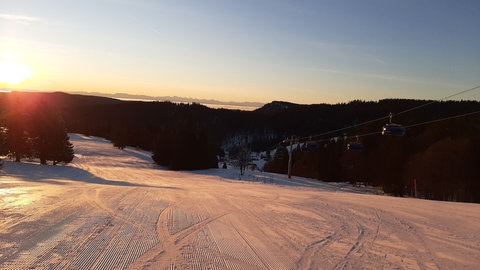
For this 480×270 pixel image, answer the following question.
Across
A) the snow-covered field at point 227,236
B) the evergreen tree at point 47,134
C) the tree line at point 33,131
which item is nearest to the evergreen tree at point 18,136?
the tree line at point 33,131

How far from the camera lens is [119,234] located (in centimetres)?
772

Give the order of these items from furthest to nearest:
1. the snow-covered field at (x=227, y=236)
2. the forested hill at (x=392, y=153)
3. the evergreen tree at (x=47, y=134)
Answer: the evergreen tree at (x=47, y=134) < the forested hill at (x=392, y=153) < the snow-covered field at (x=227, y=236)

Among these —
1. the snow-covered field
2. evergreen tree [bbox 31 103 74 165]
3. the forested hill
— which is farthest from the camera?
evergreen tree [bbox 31 103 74 165]

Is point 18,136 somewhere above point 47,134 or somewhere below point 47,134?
below

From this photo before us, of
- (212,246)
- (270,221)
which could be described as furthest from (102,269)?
(270,221)

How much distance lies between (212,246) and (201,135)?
6158 cm

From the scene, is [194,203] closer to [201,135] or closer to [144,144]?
[201,135]

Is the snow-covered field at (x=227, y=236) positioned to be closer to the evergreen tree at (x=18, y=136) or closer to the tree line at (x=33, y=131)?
the evergreen tree at (x=18, y=136)

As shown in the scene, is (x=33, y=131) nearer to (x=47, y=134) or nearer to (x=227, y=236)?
(x=47, y=134)

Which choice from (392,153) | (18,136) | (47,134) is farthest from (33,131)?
(392,153)

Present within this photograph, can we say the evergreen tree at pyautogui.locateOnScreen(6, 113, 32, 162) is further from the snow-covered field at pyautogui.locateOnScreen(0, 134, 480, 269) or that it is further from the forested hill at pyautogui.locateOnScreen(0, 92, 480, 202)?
the snow-covered field at pyautogui.locateOnScreen(0, 134, 480, 269)

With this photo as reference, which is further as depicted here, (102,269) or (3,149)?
(3,149)

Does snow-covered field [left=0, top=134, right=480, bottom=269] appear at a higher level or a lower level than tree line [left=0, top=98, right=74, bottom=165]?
lower

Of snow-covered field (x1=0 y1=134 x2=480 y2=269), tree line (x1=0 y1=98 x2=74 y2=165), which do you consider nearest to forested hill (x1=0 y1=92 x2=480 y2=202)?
tree line (x1=0 y1=98 x2=74 y2=165)
